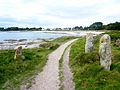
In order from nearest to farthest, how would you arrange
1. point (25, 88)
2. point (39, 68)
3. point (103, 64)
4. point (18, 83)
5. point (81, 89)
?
point (81, 89) → point (25, 88) → point (18, 83) → point (103, 64) → point (39, 68)

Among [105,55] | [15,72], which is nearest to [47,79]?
[15,72]

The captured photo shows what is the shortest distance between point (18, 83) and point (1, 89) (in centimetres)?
166

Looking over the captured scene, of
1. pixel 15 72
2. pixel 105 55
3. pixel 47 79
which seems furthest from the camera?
pixel 15 72

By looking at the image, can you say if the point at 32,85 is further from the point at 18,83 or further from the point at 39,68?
the point at 39,68

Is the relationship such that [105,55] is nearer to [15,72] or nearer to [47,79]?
[47,79]

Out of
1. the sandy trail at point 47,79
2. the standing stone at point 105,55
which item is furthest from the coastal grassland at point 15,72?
the standing stone at point 105,55

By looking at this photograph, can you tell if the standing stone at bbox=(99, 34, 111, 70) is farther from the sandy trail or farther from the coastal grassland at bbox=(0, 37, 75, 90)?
the coastal grassland at bbox=(0, 37, 75, 90)

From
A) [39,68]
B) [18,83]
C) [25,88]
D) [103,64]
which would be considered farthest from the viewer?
[39,68]

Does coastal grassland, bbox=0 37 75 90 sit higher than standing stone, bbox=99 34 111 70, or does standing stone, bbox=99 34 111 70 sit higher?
standing stone, bbox=99 34 111 70

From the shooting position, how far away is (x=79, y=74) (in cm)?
2103

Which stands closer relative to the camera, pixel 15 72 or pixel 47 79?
A: pixel 47 79

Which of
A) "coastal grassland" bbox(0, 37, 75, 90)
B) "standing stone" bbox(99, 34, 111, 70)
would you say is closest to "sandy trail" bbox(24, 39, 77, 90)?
"coastal grassland" bbox(0, 37, 75, 90)

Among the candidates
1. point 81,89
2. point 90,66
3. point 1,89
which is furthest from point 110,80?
point 1,89

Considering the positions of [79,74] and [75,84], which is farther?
[79,74]
